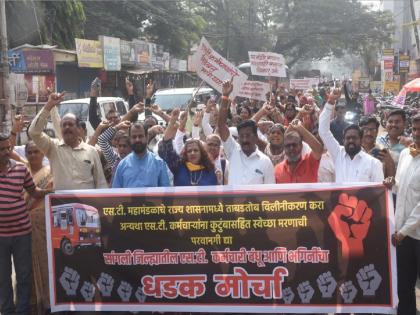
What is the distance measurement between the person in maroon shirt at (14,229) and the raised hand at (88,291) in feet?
1.74

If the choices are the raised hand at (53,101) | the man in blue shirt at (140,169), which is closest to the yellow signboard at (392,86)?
the man in blue shirt at (140,169)

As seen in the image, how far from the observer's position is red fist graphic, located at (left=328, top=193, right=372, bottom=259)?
4293 millimetres

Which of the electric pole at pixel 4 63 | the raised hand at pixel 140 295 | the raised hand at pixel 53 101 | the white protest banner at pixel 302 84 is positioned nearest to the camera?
the raised hand at pixel 140 295

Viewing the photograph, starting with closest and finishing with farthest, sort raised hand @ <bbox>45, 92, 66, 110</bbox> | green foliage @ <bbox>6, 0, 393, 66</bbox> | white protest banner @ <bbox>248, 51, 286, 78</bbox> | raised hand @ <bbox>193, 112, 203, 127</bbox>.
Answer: raised hand @ <bbox>45, 92, 66, 110</bbox> → raised hand @ <bbox>193, 112, 203, 127</bbox> → white protest banner @ <bbox>248, 51, 286, 78</bbox> → green foliage @ <bbox>6, 0, 393, 66</bbox>

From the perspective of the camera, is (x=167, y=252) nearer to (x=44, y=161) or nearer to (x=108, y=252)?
(x=108, y=252)

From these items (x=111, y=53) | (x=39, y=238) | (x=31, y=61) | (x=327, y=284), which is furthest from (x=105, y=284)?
(x=111, y=53)

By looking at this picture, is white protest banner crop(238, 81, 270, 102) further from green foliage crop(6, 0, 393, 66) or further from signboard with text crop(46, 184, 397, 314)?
green foliage crop(6, 0, 393, 66)

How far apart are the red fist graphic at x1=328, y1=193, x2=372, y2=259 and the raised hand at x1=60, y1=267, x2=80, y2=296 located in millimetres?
2126

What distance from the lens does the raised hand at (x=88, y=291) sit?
4.62 metres

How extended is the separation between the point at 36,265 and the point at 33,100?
1339cm

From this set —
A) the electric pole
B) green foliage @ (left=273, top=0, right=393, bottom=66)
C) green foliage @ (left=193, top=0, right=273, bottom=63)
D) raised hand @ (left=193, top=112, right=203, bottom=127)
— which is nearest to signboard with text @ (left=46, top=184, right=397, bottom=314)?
raised hand @ (left=193, top=112, right=203, bottom=127)

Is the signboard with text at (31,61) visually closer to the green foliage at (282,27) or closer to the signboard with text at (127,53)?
the signboard with text at (127,53)

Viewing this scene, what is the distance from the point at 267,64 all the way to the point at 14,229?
7.83m

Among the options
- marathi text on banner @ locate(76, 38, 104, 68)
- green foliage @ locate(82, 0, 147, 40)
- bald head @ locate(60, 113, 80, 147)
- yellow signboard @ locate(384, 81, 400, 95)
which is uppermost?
green foliage @ locate(82, 0, 147, 40)
